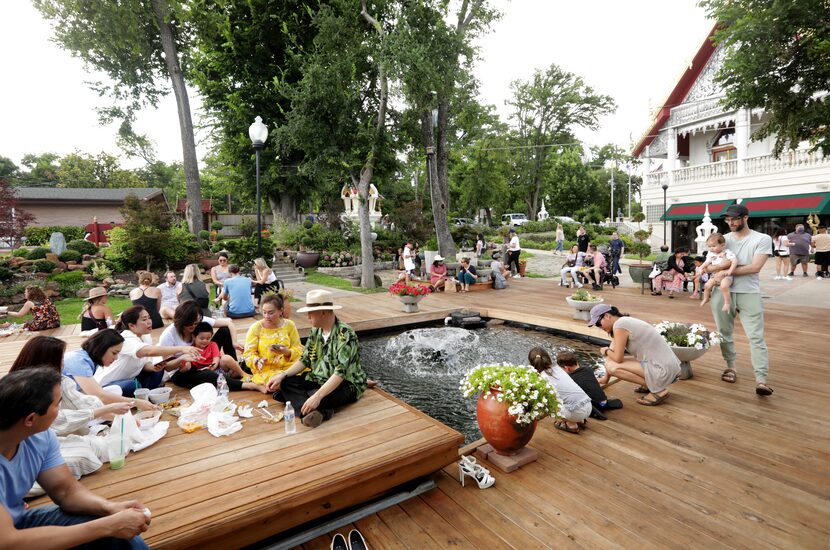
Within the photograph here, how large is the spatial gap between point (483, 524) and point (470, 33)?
51.8 feet

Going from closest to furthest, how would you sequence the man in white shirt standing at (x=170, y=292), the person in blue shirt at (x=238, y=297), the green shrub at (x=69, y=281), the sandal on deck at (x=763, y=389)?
the sandal on deck at (x=763, y=389) → the man in white shirt standing at (x=170, y=292) → the person in blue shirt at (x=238, y=297) → the green shrub at (x=69, y=281)

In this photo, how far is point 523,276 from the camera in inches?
609

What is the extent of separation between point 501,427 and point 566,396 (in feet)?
2.82

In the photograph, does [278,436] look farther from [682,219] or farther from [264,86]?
[682,219]

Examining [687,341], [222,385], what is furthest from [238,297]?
[687,341]

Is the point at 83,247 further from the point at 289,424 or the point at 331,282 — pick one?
the point at 289,424

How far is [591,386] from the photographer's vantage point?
3977mm

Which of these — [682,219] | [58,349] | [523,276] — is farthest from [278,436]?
[682,219]

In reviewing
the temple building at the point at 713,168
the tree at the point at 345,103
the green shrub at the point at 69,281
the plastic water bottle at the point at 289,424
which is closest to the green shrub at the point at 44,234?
the green shrub at the point at 69,281

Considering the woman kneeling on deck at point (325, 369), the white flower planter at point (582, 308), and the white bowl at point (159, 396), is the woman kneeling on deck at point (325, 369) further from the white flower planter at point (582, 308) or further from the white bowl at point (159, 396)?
the white flower planter at point (582, 308)

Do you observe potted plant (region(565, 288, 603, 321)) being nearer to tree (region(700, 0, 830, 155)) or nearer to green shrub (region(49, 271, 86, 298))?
tree (region(700, 0, 830, 155))

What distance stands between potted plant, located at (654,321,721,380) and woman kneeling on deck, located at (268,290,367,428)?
11.2 ft

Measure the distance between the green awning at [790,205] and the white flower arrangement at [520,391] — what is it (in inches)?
750

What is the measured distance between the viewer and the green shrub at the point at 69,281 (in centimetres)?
1204
